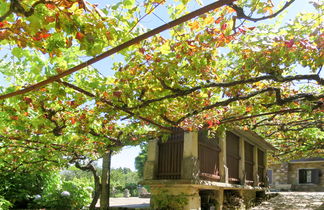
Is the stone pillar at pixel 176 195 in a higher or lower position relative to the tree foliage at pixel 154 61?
lower

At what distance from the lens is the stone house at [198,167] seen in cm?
772

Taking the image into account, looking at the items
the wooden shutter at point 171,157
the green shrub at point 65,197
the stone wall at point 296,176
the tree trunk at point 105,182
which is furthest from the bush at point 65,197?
the stone wall at point 296,176

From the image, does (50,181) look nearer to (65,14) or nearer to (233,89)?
(233,89)

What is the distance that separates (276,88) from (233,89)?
770mm

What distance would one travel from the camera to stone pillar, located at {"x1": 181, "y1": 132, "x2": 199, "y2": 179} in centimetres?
761

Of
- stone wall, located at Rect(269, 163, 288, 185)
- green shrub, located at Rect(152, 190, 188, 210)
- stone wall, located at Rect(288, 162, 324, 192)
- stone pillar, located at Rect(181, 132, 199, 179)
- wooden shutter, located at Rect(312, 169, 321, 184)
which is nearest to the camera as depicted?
stone pillar, located at Rect(181, 132, 199, 179)

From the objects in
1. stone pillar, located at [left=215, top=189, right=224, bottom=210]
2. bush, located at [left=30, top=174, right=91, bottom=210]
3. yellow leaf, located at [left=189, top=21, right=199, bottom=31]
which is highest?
yellow leaf, located at [left=189, top=21, right=199, bottom=31]

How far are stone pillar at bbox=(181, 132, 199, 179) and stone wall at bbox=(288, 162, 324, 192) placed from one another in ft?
69.2

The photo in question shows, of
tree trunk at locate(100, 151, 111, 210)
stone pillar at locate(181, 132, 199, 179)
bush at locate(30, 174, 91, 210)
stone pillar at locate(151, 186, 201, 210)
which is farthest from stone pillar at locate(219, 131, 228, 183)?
bush at locate(30, 174, 91, 210)

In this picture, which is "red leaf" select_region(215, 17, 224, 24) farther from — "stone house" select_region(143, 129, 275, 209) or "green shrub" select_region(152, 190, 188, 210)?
"green shrub" select_region(152, 190, 188, 210)

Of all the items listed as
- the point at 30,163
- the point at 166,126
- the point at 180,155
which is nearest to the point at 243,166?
the point at 180,155

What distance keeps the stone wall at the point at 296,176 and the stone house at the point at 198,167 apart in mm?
16401

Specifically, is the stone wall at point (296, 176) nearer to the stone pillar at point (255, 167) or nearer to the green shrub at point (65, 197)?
the stone pillar at point (255, 167)

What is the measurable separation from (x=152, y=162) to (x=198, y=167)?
1.48 metres
